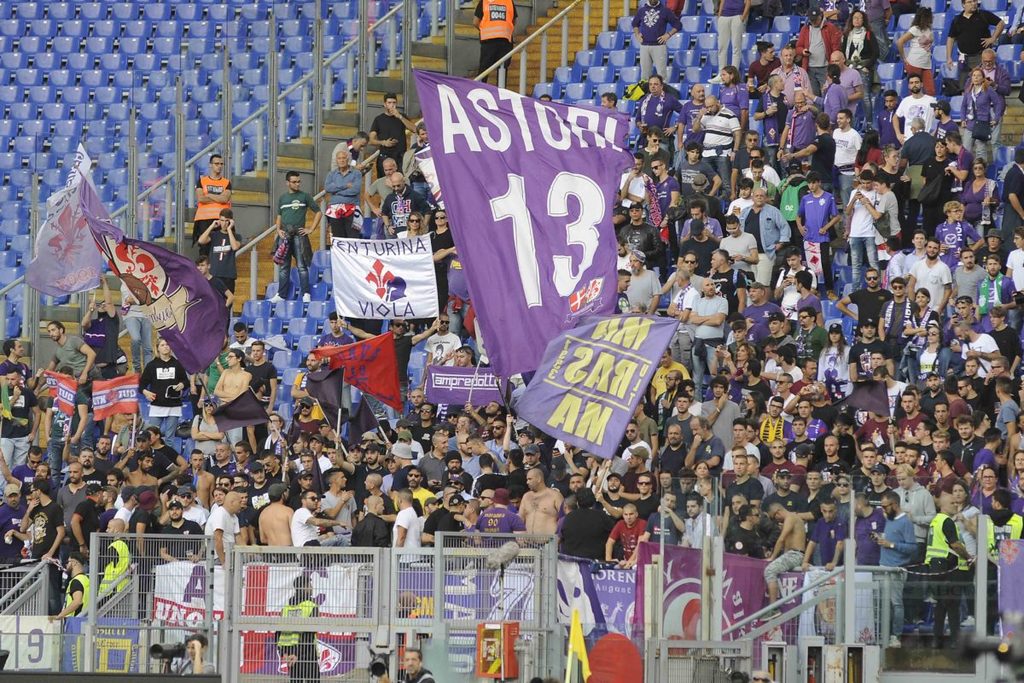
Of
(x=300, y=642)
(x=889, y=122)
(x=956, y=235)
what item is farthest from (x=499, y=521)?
(x=889, y=122)

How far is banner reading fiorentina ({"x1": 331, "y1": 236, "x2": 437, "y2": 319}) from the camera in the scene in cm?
2470

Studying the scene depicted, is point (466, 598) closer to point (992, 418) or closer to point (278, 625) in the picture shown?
point (278, 625)

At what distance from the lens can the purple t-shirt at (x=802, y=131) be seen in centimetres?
2480

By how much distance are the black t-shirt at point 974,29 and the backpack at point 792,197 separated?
2927mm

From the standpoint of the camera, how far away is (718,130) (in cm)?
2550

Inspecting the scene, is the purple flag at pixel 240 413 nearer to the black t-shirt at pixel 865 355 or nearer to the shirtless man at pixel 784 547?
the black t-shirt at pixel 865 355

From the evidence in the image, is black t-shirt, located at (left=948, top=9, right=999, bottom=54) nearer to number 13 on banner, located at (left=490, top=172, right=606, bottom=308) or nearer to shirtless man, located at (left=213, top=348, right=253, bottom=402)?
shirtless man, located at (left=213, top=348, right=253, bottom=402)

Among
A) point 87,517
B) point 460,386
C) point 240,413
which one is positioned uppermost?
point 460,386

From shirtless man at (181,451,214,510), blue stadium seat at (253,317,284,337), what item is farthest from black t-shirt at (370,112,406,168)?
shirtless man at (181,451,214,510)

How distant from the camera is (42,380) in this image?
1050 inches

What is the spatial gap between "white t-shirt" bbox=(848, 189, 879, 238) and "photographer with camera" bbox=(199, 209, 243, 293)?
28.1 feet

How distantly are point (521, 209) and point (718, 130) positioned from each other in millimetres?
10220

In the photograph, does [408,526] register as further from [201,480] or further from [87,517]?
[87,517]

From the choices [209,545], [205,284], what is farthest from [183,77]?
[209,545]
